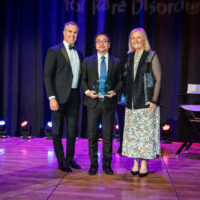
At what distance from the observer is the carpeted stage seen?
8.04 ft

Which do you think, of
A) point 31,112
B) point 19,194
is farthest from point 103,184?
point 31,112

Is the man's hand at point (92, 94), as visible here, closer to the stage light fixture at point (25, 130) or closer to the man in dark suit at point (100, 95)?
the man in dark suit at point (100, 95)

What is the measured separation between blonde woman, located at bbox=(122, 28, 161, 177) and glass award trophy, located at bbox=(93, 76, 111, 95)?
23 centimetres

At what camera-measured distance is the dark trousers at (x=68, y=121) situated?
119 inches

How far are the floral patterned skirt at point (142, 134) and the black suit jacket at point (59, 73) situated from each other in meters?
0.70

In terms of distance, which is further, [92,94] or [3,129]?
[3,129]

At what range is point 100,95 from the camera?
281 cm

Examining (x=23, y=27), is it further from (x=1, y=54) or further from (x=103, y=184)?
(x=103, y=184)

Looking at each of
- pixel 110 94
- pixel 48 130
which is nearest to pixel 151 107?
pixel 110 94

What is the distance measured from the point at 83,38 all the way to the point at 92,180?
9.37ft

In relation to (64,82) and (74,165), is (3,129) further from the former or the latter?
(64,82)

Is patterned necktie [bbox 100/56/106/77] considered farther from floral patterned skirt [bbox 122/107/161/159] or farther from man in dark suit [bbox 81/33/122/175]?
floral patterned skirt [bbox 122/107/161/159]

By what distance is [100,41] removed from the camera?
9.14ft

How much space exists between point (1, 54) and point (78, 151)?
2491 mm
